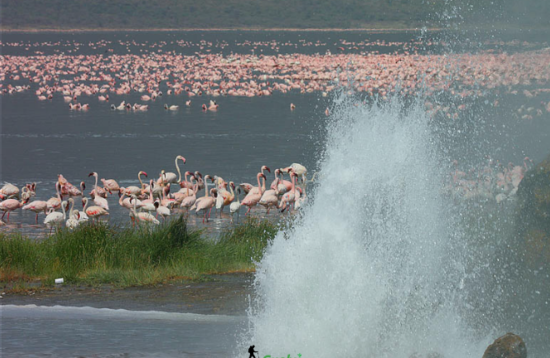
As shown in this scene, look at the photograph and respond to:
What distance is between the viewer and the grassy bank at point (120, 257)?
1370cm

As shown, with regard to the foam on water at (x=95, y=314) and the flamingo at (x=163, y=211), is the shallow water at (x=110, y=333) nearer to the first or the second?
the foam on water at (x=95, y=314)

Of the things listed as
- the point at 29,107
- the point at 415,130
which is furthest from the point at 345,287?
the point at 29,107

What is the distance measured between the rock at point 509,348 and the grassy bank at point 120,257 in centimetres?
579

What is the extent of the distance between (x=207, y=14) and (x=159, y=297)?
143m

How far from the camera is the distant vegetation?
481 feet

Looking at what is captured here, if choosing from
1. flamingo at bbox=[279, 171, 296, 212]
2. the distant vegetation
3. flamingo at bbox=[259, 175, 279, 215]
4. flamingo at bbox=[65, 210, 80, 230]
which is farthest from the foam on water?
the distant vegetation

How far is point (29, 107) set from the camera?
44.9 m

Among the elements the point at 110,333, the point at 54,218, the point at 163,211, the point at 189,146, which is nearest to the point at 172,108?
the point at 189,146

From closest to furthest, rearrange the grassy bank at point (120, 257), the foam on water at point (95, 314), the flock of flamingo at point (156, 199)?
1. the foam on water at point (95, 314)
2. the grassy bank at point (120, 257)
3. the flock of flamingo at point (156, 199)

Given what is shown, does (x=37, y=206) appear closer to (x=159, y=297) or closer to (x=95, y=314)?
Result: (x=159, y=297)

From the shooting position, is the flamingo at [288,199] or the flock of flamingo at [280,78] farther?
the flock of flamingo at [280,78]

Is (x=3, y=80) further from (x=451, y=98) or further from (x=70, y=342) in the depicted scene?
(x=70, y=342)

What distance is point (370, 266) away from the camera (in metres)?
10.7

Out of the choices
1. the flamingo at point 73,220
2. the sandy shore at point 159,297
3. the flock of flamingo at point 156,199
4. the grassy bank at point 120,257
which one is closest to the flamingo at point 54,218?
the flock of flamingo at point 156,199
